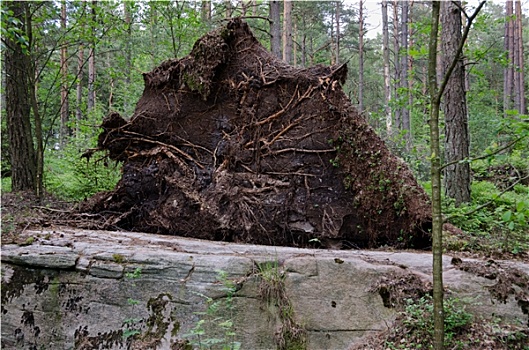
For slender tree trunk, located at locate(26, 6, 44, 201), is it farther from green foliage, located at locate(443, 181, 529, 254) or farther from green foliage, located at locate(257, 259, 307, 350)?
green foliage, located at locate(443, 181, 529, 254)

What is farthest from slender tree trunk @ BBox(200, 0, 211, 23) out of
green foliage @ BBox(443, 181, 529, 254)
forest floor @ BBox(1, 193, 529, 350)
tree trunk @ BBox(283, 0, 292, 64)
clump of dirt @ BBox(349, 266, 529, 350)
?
clump of dirt @ BBox(349, 266, 529, 350)

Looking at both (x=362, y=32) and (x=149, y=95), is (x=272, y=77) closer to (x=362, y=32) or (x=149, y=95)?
(x=149, y=95)

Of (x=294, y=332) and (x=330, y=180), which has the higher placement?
(x=330, y=180)

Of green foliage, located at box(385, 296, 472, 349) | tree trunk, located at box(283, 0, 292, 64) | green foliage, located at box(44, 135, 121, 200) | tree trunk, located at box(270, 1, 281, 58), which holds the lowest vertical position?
green foliage, located at box(385, 296, 472, 349)

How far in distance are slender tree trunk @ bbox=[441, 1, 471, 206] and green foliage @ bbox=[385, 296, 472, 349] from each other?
4.33 m

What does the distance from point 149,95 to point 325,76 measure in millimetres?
3474

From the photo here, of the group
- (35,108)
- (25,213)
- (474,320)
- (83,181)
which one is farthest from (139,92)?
(474,320)

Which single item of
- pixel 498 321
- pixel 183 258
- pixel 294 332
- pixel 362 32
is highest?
pixel 362 32

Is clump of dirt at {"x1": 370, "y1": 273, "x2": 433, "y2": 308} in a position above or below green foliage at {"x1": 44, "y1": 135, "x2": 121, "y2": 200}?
below

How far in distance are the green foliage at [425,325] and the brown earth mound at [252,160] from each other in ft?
5.99

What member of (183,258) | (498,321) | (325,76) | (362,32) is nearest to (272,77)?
(325,76)

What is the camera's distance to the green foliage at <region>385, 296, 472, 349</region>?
3104 millimetres

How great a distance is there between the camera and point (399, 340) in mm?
3236

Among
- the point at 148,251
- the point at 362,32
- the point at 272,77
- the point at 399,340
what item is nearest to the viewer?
the point at 399,340
